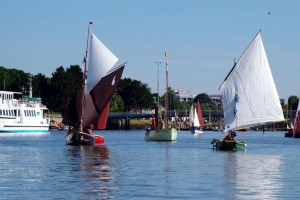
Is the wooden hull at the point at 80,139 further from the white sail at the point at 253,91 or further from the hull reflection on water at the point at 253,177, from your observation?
the hull reflection on water at the point at 253,177

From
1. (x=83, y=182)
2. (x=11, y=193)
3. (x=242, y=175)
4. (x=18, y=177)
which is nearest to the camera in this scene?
(x=11, y=193)

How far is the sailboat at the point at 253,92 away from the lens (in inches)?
3625

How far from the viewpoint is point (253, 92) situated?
92625 millimetres

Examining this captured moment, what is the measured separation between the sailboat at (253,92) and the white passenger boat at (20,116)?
88.1m

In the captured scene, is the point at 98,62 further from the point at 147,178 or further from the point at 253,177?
the point at 147,178

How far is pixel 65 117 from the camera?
345 ft

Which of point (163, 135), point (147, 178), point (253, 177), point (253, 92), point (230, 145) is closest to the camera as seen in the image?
point (147, 178)

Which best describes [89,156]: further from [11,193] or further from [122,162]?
[11,193]

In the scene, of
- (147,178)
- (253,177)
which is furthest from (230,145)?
(147,178)

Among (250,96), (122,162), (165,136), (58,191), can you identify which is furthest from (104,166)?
(165,136)

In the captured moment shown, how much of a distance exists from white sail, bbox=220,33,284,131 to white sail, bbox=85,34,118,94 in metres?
17.9

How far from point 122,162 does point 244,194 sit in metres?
27.4

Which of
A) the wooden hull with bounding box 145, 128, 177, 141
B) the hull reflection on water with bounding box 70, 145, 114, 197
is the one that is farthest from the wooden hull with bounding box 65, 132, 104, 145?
the wooden hull with bounding box 145, 128, 177, 141

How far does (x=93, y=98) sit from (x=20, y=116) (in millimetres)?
78136
